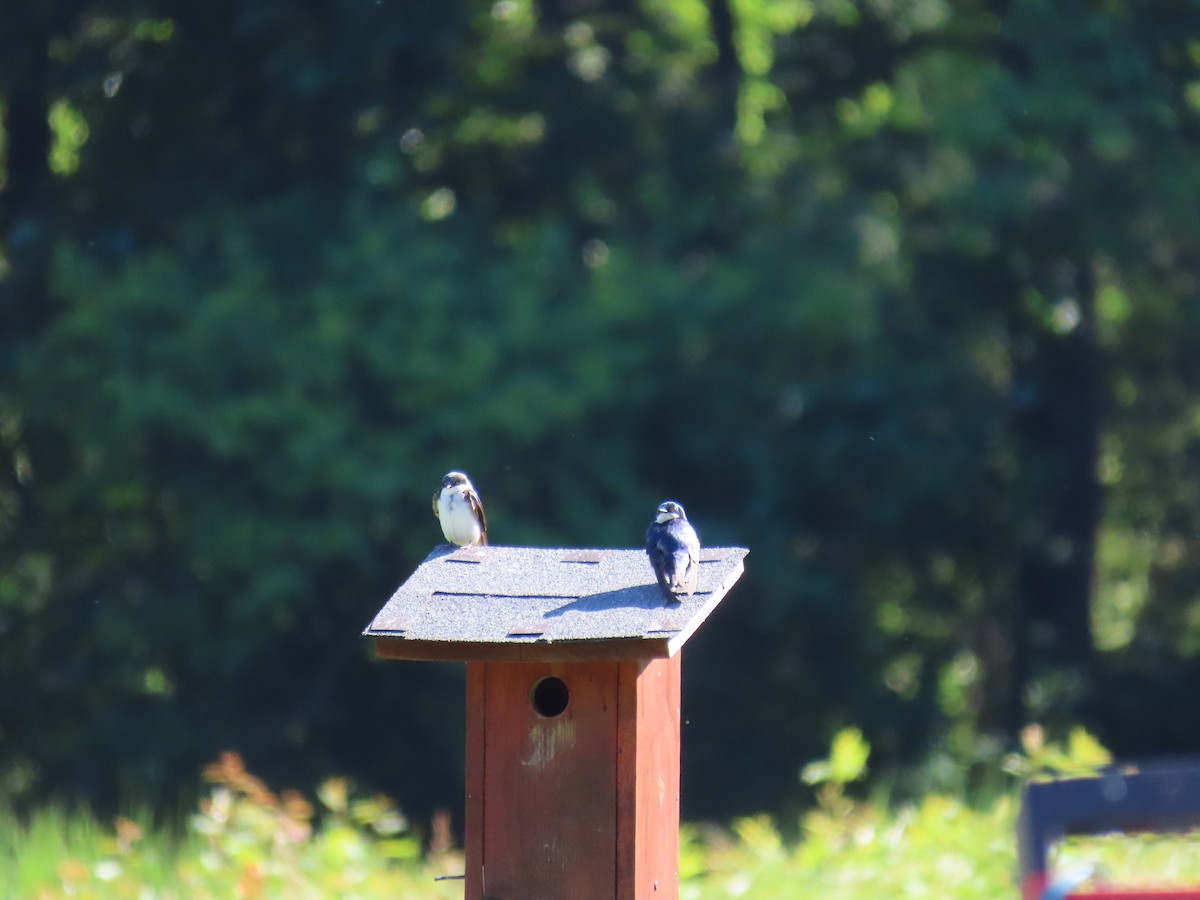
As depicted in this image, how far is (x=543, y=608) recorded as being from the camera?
384 cm

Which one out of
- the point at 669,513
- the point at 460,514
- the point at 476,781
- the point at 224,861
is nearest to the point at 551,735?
the point at 476,781

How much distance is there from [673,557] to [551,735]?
520mm

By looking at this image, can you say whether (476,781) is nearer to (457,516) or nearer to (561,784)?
(561,784)

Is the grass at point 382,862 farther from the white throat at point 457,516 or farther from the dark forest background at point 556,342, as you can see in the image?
the dark forest background at point 556,342

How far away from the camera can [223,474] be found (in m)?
10.6

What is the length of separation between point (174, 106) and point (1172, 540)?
9.03m

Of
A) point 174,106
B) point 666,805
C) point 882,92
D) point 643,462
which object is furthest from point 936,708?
point 666,805

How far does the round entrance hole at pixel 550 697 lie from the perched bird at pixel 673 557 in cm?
38

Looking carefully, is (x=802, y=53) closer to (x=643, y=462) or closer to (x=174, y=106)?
(x=643, y=462)

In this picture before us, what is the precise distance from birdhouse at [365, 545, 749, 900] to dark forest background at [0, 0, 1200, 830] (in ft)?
21.1

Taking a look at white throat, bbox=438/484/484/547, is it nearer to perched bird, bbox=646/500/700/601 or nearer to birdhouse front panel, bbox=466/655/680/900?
birdhouse front panel, bbox=466/655/680/900

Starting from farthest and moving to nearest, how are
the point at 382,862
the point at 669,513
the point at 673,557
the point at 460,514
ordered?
the point at 382,862 → the point at 460,514 → the point at 669,513 → the point at 673,557

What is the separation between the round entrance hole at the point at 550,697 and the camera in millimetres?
3984

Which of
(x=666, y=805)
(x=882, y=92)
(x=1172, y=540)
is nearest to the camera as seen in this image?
(x=666, y=805)
